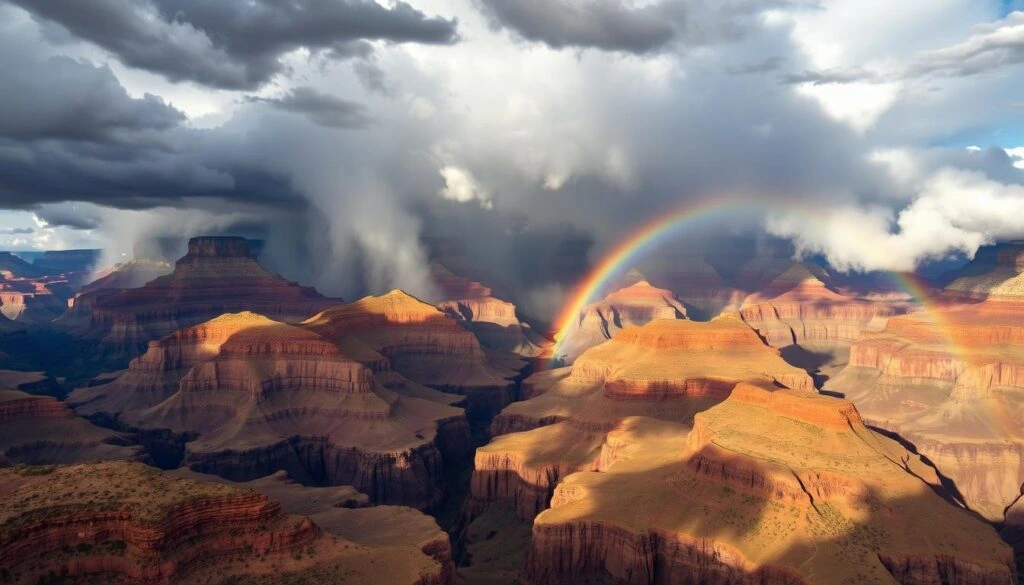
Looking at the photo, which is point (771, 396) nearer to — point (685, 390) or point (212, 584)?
point (685, 390)

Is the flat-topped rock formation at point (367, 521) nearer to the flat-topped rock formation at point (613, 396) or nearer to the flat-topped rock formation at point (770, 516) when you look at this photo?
the flat-topped rock formation at point (770, 516)

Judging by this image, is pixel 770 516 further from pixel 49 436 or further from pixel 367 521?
pixel 49 436

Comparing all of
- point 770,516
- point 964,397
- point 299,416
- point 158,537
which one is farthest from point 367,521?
point 964,397

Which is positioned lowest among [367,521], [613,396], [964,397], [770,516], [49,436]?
[49,436]

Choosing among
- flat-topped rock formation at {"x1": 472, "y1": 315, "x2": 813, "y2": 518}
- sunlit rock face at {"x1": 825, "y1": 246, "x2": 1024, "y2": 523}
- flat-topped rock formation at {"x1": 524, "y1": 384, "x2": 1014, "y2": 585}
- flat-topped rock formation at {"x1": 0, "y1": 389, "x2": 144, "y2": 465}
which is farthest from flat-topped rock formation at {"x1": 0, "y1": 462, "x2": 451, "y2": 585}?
sunlit rock face at {"x1": 825, "y1": 246, "x2": 1024, "y2": 523}

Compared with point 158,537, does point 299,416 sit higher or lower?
lower

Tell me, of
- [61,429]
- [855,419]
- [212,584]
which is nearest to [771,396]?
[855,419]
